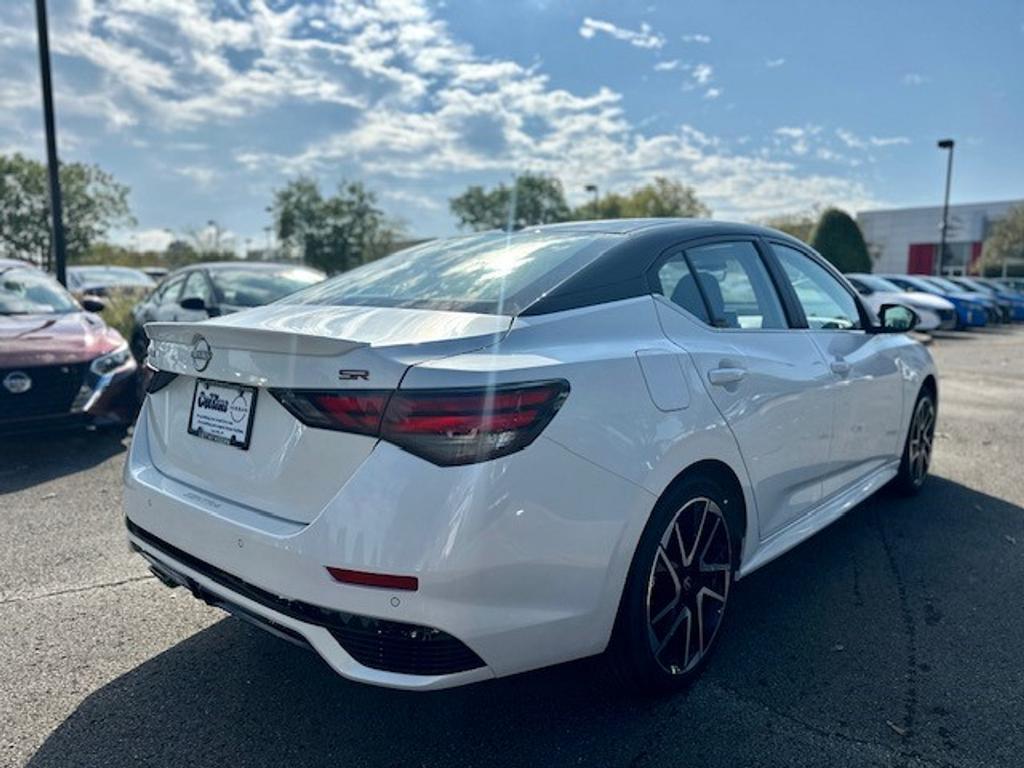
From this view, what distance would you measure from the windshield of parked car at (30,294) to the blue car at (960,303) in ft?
64.4

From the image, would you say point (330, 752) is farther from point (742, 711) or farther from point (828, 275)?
point (828, 275)

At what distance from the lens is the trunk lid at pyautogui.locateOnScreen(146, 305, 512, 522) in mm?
2049

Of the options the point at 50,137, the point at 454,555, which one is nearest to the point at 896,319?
the point at 454,555

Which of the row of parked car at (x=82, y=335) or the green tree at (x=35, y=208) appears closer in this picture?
the row of parked car at (x=82, y=335)

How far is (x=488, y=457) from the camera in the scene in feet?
6.44

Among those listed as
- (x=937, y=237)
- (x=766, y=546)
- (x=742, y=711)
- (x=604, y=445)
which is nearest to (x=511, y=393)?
(x=604, y=445)

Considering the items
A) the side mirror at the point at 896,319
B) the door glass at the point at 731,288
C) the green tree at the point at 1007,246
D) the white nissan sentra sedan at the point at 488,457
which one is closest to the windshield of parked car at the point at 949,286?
the side mirror at the point at 896,319

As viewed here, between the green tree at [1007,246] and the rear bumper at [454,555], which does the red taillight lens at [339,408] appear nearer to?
the rear bumper at [454,555]

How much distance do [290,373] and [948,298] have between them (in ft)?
73.0

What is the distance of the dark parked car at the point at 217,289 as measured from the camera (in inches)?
310

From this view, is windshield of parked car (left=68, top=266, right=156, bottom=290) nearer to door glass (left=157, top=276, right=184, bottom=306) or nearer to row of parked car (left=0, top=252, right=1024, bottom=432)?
door glass (left=157, top=276, right=184, bottom=306)

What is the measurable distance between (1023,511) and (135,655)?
15.9ft

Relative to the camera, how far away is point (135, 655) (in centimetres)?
286

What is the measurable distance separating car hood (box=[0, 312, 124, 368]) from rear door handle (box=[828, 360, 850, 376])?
16.2 feet
